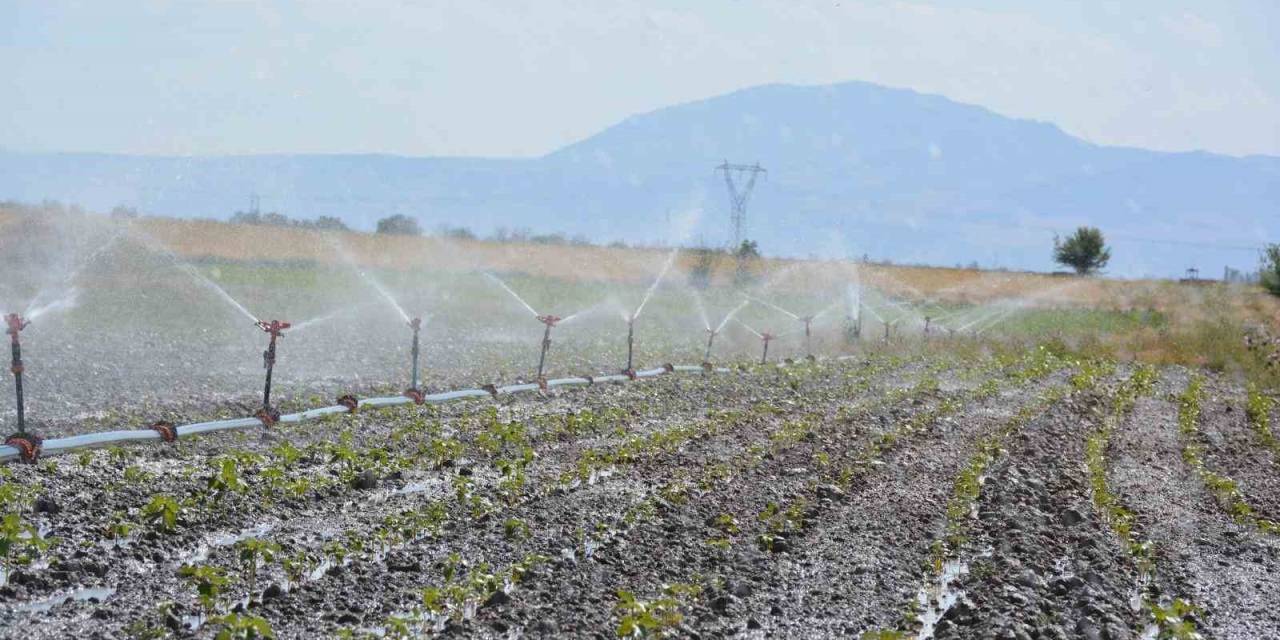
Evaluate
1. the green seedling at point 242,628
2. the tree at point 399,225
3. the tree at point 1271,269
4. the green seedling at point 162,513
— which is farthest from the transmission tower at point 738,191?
the green seedling at point 242,628

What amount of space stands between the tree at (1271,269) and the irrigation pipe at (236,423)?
3976 cm

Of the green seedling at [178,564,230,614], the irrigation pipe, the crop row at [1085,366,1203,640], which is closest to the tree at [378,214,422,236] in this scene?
the irrigation pipe

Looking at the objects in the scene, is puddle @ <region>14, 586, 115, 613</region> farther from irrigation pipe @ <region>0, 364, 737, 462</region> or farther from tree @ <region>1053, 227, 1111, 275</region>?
tree @ <region>1053, 227, 1111, 275</region>

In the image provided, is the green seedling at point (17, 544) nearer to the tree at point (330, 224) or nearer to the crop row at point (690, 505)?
the crop row at point (690, 505)

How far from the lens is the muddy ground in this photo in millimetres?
7523

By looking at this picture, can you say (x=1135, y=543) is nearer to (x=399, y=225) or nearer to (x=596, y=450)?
(x=596, y=450)

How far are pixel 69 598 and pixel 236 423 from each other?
20.7ft

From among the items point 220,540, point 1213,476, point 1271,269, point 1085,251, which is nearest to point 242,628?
point 220,540

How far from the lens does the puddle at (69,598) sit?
7.12 meters

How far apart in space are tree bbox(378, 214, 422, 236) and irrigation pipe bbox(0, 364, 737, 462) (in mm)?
45818

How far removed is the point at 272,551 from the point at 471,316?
1206 inches

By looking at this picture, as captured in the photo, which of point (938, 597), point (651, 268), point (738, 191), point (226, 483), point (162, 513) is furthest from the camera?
point (651, 268)

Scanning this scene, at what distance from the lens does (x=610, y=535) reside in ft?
31.4

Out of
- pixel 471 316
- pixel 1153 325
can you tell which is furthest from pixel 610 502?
pixel 1153 325
